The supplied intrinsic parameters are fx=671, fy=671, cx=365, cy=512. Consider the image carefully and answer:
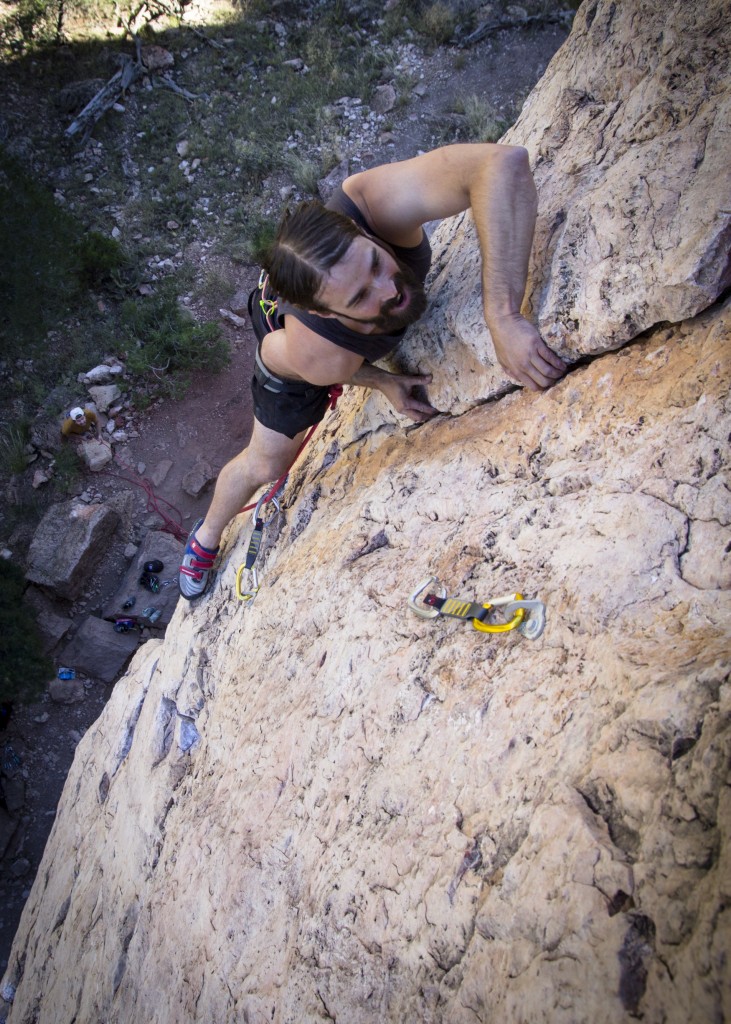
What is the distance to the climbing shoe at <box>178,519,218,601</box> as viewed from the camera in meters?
2.93

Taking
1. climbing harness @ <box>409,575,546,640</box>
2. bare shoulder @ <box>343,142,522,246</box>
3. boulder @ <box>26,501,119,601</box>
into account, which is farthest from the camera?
boulder @ <box>26,501,119,601</box>

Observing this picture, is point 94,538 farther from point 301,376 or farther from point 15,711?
point 301,376

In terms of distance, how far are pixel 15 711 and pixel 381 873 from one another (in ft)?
13.0

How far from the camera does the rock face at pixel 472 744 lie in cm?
99

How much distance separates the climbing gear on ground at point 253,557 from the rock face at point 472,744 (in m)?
0.11

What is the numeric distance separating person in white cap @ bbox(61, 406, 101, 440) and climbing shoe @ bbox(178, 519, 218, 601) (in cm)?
272

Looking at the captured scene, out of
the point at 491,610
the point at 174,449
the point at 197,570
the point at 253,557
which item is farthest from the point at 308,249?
the point at 174,449

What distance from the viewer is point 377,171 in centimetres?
198

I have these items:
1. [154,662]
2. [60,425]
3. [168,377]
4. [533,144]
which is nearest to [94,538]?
[60,425]

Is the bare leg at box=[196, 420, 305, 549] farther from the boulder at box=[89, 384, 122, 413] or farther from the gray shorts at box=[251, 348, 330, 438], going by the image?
the boulder at box=[89, 384, 122, 413]

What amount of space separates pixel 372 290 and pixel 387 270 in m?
0.07

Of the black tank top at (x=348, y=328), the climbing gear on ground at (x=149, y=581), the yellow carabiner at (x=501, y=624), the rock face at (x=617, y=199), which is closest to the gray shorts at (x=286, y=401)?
the black tank top at (x=348, y=328)

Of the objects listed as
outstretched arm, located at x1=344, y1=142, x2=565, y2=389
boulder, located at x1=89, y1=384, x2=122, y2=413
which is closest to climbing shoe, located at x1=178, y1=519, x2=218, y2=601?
outstretched arm, located at x1=344, y1=142, x2=565, y2=389

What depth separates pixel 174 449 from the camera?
208 inches
